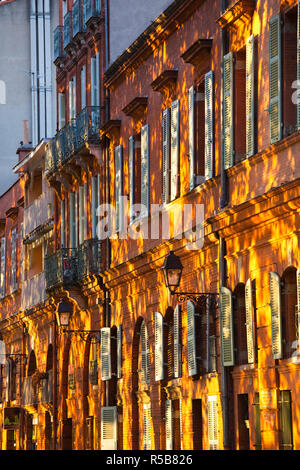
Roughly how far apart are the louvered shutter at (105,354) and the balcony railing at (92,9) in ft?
27.3

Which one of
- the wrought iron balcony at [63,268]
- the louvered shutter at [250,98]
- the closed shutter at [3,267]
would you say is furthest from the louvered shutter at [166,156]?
the closed shutter at [3,267]

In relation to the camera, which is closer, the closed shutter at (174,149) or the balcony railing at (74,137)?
the closed shutter at (174,149)

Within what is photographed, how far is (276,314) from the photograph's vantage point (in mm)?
23078

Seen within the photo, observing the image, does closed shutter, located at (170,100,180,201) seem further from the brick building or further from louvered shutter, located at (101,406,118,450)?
louvered shutter, located at (101,406,118,450)

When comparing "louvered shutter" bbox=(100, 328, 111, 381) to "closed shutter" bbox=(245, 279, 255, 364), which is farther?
"louvered shutter" bbox=(100, 328, 111, 381)

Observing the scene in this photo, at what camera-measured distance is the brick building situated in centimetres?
2336

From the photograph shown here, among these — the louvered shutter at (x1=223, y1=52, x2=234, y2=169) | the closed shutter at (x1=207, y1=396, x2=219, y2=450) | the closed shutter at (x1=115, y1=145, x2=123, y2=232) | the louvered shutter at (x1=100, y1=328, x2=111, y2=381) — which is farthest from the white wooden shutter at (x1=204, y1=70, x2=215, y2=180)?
the louvered shutter at (x1=100, y1=328, x2=111, y2=381)

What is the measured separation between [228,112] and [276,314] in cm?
447

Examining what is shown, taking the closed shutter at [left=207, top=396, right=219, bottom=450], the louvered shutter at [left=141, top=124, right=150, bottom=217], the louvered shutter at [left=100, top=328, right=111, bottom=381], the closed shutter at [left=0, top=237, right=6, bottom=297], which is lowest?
the closed shutter at [left=207, top=396, right=219, bottom=450]

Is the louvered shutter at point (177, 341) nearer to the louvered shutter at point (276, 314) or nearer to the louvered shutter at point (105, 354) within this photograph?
the louvered shutter at point (276, 314)

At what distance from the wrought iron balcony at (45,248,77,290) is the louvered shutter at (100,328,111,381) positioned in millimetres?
3166

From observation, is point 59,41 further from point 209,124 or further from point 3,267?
point 209,124

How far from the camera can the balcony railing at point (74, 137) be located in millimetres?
36656
